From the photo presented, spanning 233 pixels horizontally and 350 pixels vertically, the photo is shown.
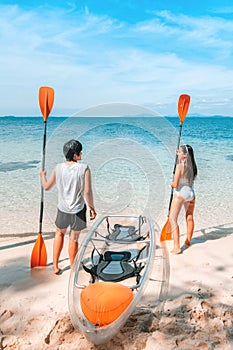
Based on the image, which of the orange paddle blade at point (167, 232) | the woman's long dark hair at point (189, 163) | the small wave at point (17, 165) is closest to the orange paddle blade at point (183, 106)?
the woman's long dark hair at point (189, 163)

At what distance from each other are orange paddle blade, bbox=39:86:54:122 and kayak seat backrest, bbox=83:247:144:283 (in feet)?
5.72

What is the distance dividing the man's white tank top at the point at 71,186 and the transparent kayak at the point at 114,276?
0.38 meters

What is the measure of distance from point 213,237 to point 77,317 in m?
3.45

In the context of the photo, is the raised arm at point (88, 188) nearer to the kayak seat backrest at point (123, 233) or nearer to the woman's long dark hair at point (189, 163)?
the kayak seat backrest at point (123, 233)

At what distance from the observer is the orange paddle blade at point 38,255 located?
4.17 meters

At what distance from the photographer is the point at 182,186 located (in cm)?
454

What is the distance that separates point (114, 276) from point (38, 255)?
1.35 metres

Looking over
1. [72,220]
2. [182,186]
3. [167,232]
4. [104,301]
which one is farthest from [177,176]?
[104,301]

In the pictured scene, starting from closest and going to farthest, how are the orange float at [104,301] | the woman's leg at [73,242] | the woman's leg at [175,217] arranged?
1. the orange float at [104,301]
2. the woman's leg at [73,242]
3. the woman's leg at [175,217]

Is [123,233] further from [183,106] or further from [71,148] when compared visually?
[183,106]

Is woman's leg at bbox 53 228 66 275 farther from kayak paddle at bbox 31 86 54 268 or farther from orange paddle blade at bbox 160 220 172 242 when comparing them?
orange paddle blade at bbox 160 220 172 242

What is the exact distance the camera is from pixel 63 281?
12.5ft

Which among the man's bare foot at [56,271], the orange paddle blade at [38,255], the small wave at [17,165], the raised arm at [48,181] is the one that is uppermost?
the raised arm at [48,181]

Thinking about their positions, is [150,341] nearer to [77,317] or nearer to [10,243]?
[77,317]
